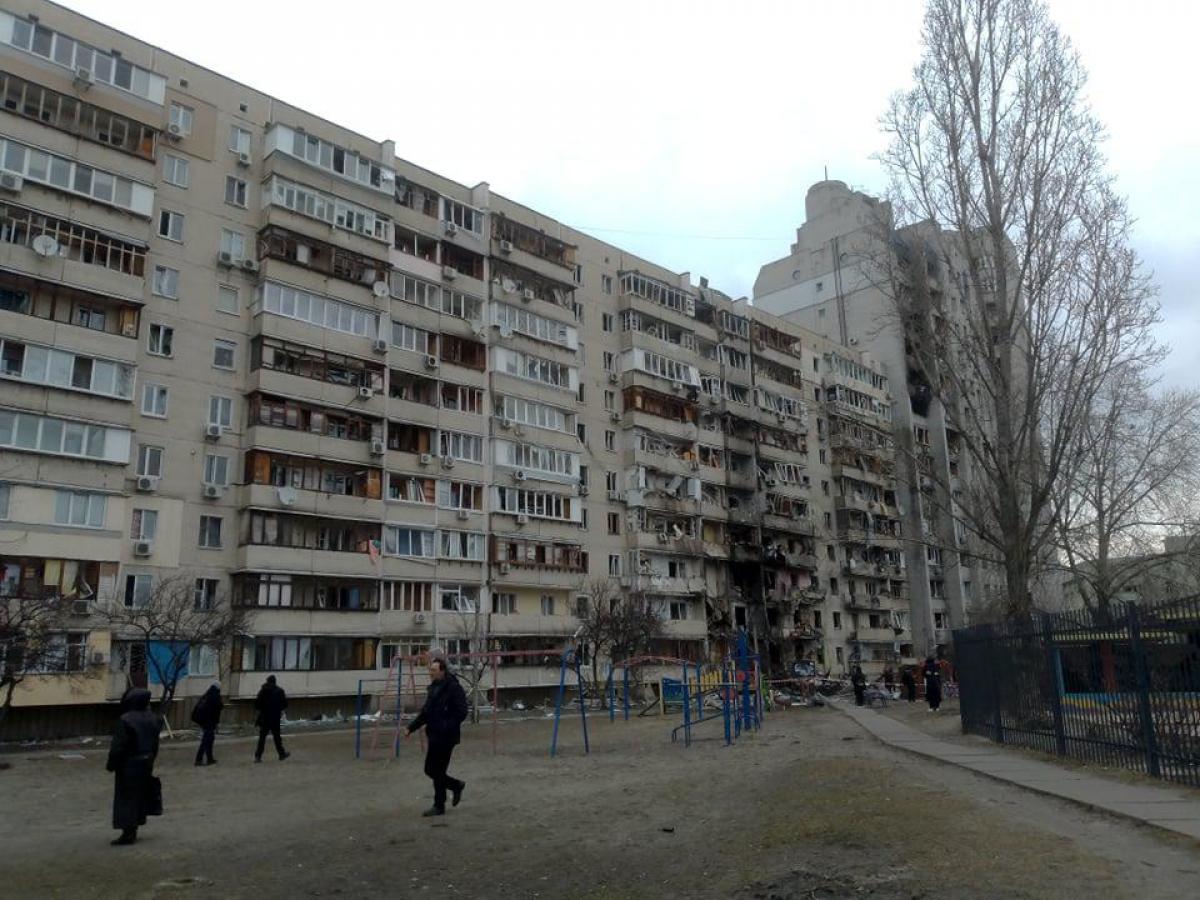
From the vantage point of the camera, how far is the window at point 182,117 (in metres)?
39.3

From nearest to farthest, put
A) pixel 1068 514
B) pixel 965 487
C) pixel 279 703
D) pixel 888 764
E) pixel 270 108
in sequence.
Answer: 1. pixel 888 764
2. pixel 279 703
3. pixel 965 487
4. pixel 1068 514
5. pixel 270 108

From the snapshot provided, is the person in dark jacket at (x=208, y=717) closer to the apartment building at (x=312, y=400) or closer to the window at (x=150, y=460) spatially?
the apartment building at (x=312, y=400)

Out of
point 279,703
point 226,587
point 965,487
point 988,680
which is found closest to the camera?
point 988,680

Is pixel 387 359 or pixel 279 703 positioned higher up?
pixel 387 359

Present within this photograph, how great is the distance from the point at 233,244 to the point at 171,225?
8.57ft

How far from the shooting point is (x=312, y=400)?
40719 millimetres

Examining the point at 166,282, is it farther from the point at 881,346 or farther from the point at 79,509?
the point at 881,346

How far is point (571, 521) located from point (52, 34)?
103 ft

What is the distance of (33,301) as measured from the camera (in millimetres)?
34344

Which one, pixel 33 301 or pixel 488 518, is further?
pixel 488 518

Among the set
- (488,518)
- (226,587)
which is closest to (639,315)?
(488,518)

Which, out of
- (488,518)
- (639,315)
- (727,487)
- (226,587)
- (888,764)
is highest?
(639,315)

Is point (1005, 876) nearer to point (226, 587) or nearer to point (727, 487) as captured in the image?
point (226, 587)

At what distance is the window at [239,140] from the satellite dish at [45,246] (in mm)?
9944
